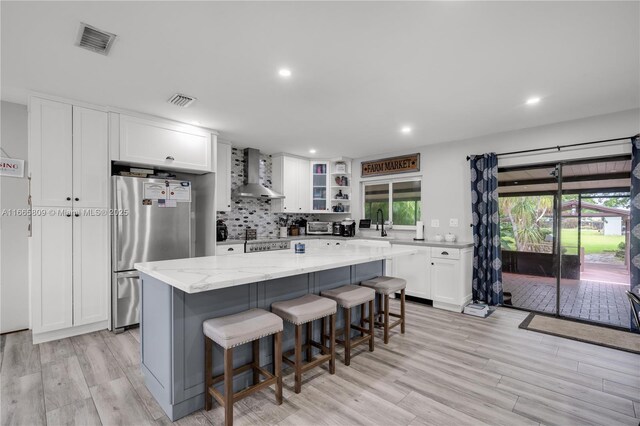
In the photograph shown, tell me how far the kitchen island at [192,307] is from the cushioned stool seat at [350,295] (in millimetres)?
360

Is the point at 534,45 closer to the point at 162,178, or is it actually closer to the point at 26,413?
the point at 162,178

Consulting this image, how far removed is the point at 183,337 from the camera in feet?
6.03

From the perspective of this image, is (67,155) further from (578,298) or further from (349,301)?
(578,298)

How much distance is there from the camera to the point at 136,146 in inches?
132

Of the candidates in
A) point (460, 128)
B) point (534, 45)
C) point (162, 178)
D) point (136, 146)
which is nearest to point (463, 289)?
point (460, 128)

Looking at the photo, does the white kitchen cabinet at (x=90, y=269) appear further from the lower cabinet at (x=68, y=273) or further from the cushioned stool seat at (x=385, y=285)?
the cushioned stool seat at (x=385, y=285)

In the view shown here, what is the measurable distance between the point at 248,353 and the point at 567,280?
469 cm

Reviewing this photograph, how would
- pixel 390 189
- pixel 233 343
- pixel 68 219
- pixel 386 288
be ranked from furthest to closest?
pixel 390 189 → pixel 68 219 → pixel 386 288 → pixel 233 343

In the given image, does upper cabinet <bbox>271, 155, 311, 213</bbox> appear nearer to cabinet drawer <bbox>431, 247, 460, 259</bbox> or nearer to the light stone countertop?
cabinet drawer <bbox>431, 247, 460, 259</bbox>

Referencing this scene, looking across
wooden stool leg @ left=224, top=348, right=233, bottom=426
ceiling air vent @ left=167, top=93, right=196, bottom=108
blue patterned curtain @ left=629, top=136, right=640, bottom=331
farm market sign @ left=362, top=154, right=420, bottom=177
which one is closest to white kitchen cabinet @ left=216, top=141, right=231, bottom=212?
ceiling air vent @ left=167, top=93, right=196, bottom=108

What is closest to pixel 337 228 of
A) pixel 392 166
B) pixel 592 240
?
pixel 392 166

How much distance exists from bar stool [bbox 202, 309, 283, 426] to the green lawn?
4033mm

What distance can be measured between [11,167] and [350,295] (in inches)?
151

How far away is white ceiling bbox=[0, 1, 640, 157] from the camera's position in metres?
1.74
